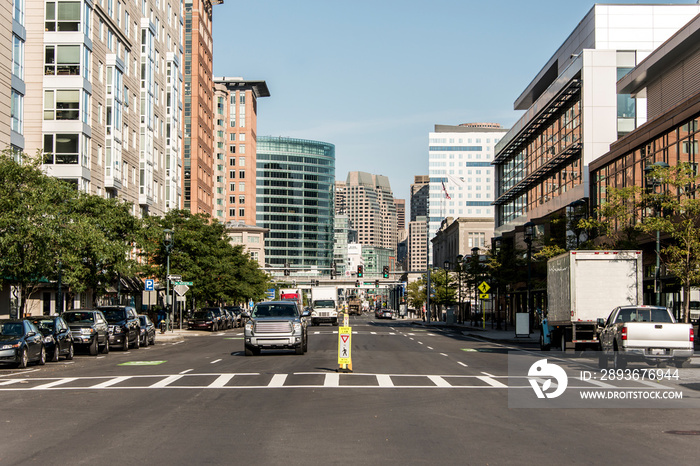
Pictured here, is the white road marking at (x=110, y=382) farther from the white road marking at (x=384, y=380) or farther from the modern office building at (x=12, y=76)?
the modern office building at (x=12, y=76)

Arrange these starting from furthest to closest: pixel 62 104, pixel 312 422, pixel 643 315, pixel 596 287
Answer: pixel 62 104 < pixel 596 287 < pixel 643 315 < pixel 312 422

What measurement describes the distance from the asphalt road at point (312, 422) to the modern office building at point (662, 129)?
19.9m

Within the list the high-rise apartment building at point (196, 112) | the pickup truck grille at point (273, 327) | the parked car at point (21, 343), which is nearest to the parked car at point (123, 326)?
the parked car at point (21, 343)

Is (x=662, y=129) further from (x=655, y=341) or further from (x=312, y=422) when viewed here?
(x=312, y=422)

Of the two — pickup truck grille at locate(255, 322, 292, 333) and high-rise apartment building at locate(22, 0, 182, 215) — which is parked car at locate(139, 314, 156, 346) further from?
pickup truck grille at locate(255, 322, 292, 333)

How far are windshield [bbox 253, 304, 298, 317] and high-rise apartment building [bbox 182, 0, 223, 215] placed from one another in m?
83.6

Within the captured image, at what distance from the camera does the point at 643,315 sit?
20859 mm

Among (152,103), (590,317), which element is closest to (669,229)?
(590,317)

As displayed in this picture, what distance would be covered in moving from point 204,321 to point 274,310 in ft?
101

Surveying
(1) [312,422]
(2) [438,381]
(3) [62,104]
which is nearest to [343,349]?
(2) [438,381]

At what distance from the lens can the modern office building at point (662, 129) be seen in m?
37.9

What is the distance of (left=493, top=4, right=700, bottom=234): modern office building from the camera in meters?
52.8

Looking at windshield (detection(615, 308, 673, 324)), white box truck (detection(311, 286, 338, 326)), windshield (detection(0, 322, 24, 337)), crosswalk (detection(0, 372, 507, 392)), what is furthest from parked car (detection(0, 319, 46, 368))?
white box truck (detection(311, 286, 338, 326))

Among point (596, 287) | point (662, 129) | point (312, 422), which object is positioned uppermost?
point (662, 129)
